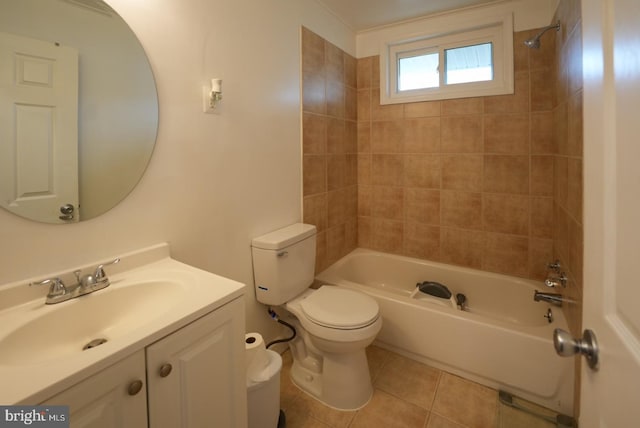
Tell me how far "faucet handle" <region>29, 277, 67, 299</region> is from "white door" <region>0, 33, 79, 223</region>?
20cm

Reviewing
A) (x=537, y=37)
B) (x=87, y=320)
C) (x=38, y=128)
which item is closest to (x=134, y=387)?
(x=87, y=320)

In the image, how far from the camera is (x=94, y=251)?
111 centimetres

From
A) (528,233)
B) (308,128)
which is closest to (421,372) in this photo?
(528,233)

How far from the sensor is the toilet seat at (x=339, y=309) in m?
1.53

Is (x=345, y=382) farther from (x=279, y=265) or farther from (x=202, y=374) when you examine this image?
(x=202, y=374)

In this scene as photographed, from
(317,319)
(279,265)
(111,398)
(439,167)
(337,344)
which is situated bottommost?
(337,344)

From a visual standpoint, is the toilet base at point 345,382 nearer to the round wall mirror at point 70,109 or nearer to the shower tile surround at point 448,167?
the shower tile surround at point 448,167

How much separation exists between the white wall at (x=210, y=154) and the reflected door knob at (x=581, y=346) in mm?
1364

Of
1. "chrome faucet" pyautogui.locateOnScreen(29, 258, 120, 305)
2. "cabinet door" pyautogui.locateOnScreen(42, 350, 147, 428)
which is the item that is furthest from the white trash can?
"chrome faucet" pyautogui.locateOnScreen(29, 258, 120, 305)

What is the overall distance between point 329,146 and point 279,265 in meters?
1.10

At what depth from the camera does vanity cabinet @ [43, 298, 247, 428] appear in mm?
679

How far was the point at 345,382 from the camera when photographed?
162 centimetres

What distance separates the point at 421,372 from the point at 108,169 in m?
1.96

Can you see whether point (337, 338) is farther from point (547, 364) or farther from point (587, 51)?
point (587, 51)
